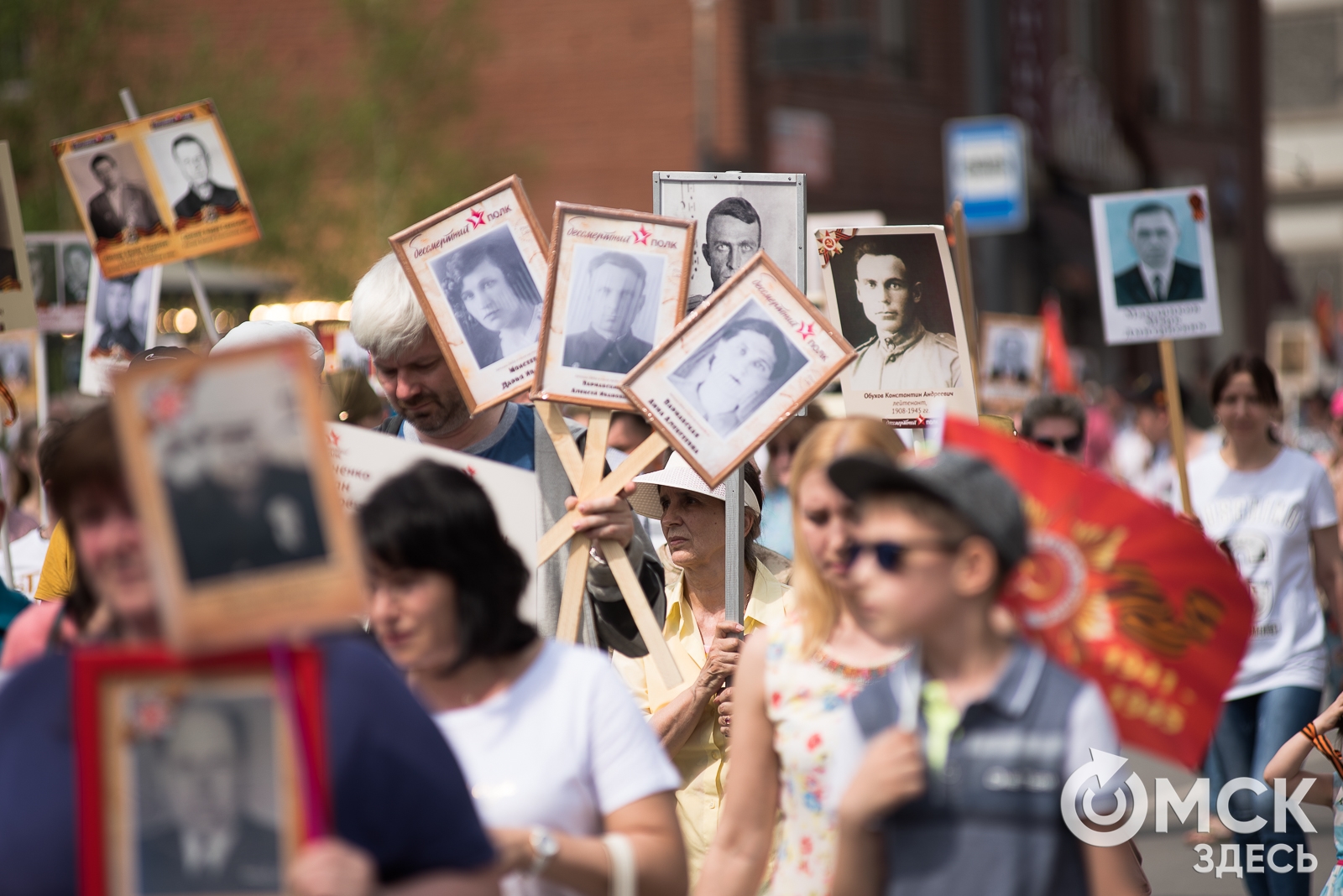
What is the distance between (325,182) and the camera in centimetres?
2139

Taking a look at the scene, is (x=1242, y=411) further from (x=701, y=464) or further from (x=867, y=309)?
(x=701, y=464)

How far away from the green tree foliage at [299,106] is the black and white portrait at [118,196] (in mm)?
8455

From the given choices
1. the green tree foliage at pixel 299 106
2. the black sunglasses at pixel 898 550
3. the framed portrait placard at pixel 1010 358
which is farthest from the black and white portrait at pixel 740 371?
the green tree foliage at pixel 299 106

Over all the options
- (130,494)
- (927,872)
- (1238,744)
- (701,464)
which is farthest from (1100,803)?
(1238,744)

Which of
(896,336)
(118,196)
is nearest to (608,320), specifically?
(896,336)

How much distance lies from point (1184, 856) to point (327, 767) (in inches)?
238

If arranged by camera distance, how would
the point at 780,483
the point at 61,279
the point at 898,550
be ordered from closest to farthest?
the point at 898,550, the point at 780,483, the point at 61,279

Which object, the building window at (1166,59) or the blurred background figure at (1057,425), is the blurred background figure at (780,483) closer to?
the blurred background figure at (1057,425)

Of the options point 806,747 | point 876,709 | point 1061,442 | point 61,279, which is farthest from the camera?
point 61,279

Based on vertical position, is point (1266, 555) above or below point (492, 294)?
below

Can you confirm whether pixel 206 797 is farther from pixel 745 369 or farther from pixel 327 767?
pixel 745 369

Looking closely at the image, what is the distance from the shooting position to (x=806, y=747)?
2922 mm

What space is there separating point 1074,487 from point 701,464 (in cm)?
161

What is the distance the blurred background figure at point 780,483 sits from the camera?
686 centimetres
